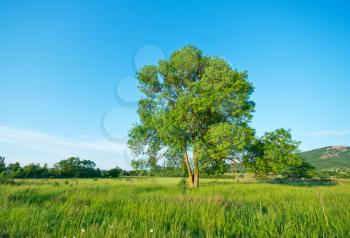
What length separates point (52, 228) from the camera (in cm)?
331

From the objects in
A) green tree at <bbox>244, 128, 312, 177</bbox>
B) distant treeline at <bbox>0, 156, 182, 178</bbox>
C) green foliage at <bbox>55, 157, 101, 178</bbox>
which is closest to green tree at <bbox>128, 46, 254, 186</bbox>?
green tree at <bbox>244, 128, 312, 177</bbox>

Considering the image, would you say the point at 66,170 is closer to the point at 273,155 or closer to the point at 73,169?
the point at 73,169

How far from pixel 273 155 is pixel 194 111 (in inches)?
329

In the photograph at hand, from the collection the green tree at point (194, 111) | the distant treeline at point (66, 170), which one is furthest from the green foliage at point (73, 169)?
the green tree at point (194, 111)

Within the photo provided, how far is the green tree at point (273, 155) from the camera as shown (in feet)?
60.0

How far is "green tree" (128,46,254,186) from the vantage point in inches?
735

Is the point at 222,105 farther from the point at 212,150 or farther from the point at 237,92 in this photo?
the point at 212,150

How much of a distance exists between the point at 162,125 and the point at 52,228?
53.5 ft

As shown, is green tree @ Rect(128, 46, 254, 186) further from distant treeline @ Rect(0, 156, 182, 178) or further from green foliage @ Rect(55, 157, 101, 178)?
green foliage @ Rect(55, 157, 101, 178)

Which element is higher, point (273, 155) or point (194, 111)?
point (194, 111)

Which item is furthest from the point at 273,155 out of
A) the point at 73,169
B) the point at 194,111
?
the point at 73,169

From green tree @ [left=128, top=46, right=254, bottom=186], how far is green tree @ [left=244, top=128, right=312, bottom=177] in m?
1.55

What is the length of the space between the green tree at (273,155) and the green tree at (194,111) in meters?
1.55

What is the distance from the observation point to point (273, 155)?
1850 centimetres
